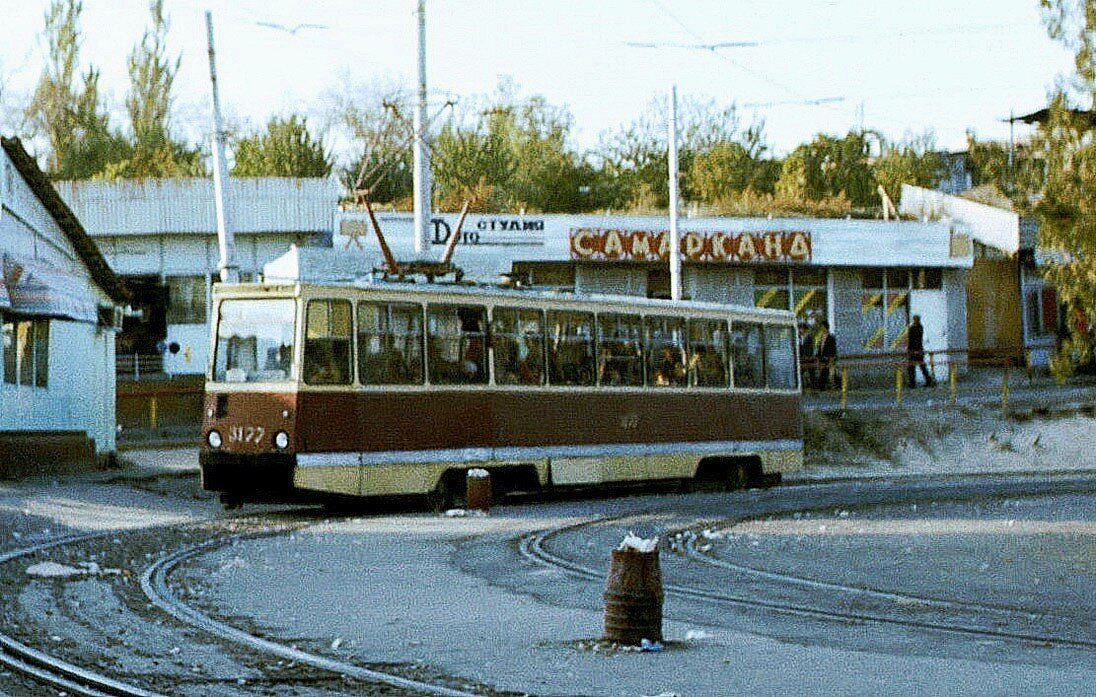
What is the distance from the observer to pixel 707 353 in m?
29.1

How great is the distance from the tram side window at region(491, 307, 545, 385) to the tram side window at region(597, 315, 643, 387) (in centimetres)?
127

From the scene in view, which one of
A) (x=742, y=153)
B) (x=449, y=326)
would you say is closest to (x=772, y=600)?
(x=449, y=326)

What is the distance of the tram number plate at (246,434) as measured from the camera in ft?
74.4

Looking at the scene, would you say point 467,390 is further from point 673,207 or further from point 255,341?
point 673,207

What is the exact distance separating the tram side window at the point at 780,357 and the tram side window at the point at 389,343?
8239 mm

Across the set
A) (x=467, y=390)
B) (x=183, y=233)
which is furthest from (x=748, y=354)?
(x=183, y=233)

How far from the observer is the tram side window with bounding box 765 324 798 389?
30547 mm

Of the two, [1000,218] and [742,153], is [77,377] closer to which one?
[1000,218]

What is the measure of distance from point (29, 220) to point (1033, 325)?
34.5 meters

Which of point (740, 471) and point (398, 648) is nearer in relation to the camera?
point (398, 648)

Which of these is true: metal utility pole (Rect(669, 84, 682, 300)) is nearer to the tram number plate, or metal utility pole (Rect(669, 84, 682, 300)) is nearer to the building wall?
the building wall

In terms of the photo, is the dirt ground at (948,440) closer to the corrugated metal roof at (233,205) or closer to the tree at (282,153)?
the corrugated metal roof at (233,205)

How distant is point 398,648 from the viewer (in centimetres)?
1172

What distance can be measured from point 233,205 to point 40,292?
20.2 meters
